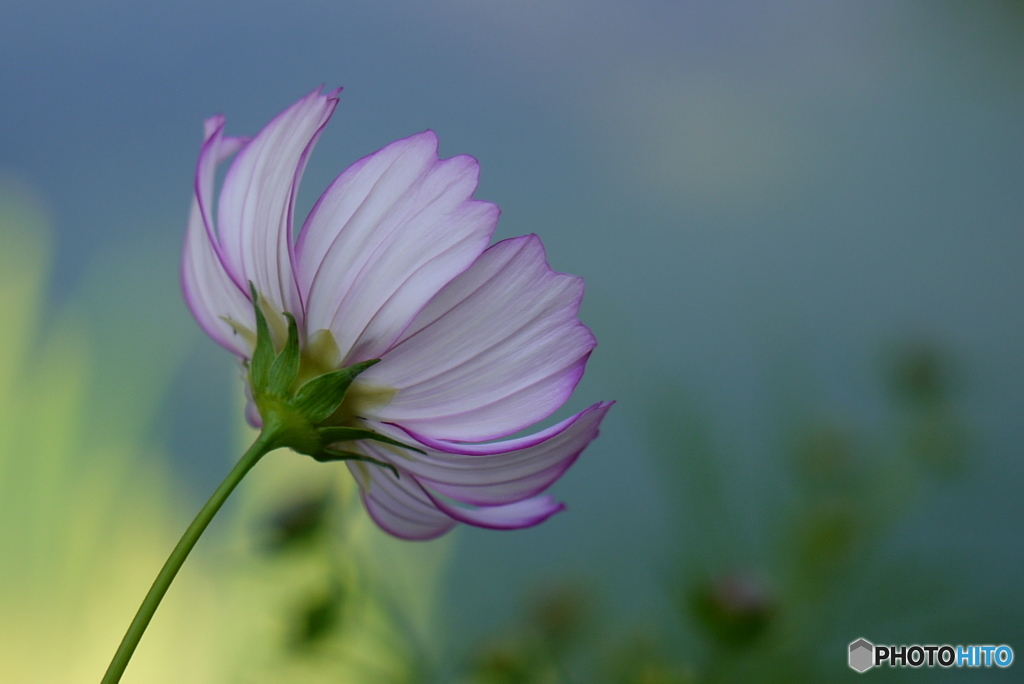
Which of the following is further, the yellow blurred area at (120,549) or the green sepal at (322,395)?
the yellow blurred area at (120,549)

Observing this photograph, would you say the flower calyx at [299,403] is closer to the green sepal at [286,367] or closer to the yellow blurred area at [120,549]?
the green sepal at [286,367]

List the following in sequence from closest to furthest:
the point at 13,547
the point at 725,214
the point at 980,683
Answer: the point at 13,547 → the point at 980,683 → the point at 725,214

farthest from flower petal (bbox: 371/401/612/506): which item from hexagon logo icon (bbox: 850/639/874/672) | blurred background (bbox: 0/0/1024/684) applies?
hexagon logo icon (bbox: 850/639/874/672)

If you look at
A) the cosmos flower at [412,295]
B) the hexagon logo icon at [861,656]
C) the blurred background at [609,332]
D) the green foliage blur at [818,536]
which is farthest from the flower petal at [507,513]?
the hexagon logo icon at [861,656]

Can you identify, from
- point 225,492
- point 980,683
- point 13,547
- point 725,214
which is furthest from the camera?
point 725,214

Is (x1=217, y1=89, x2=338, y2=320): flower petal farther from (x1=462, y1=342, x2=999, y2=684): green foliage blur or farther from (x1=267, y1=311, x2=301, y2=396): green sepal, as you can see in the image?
(x1=462, y1=342, x2=999, y2=684): green foliage blur

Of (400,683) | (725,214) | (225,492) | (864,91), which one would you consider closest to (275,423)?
(225,492)

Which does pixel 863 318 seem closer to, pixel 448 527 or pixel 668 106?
pixel 668 106
